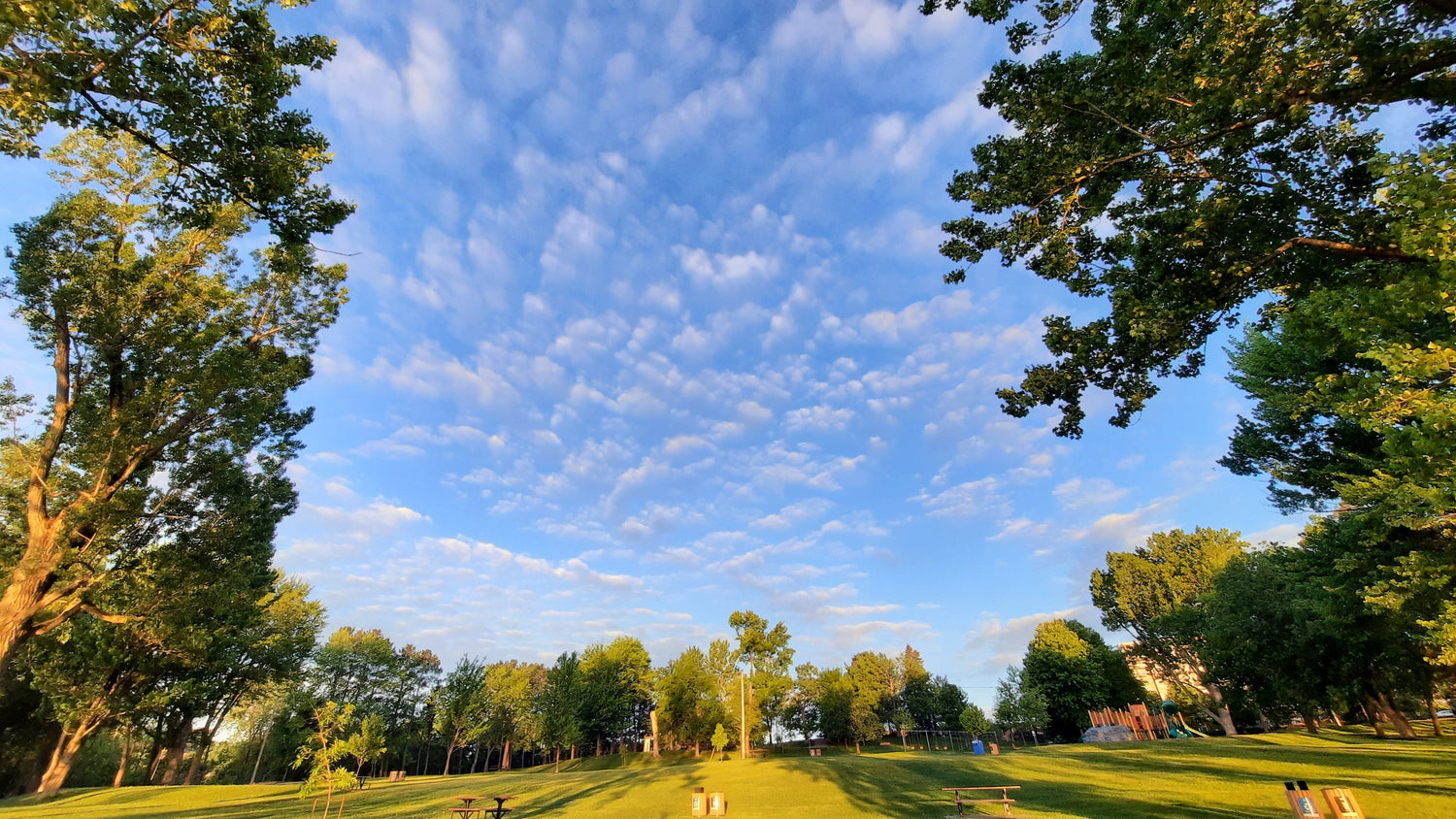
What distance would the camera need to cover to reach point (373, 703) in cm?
5944

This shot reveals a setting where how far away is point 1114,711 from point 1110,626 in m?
8.39

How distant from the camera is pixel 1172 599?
47531 millimetres

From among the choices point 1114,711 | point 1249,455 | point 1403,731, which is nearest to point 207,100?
point 1249,455

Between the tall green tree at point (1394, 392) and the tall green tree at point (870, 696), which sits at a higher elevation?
the tall green tree at point (1394, 392)

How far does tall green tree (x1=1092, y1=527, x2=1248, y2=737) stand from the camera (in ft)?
141

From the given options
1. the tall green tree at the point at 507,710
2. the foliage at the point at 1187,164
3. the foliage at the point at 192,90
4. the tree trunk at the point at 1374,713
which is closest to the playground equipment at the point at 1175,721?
the tree trunk at the point at 1374,713

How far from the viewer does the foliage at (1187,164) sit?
Answer: 25.1 feet

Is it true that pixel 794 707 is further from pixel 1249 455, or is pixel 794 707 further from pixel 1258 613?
pixel 1249 455

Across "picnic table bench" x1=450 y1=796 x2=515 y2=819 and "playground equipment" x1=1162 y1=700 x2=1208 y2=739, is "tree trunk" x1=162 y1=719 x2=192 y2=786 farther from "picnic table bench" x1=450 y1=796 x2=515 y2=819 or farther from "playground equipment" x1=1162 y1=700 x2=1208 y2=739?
"playground equipment" x1=1162 y1=700 x2=1208 y2=739

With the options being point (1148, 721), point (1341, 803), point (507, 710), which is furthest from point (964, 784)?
point (507, 710)

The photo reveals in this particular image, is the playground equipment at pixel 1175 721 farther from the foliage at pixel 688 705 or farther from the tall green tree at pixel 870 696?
the foliage at pixel 688 705

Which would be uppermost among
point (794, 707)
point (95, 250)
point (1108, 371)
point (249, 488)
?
point (95, 250)

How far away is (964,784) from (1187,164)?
2366 cm

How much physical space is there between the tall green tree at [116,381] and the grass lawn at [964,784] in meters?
10.5
